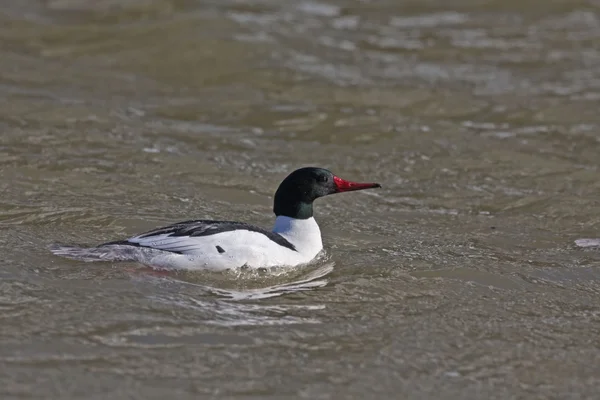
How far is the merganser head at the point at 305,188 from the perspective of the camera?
9562 millimetres

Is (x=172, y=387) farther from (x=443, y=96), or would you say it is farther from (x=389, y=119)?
(x=443, y=96)

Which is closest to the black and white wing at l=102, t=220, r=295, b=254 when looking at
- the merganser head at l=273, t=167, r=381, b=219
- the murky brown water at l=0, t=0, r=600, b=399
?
the murky brown water at l=0, t=0, r=600, b=399

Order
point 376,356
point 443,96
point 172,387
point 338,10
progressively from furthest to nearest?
point 338,10 < point 443,96 < point 376,356 < point 172,387

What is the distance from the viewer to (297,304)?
26.9 ft

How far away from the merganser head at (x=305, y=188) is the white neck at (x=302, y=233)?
0.06 meters

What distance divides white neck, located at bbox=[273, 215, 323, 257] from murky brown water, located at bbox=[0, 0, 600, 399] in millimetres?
228

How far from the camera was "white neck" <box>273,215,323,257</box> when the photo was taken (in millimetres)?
9391

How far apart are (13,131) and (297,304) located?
19.9 feet

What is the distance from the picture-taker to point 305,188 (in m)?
9.59

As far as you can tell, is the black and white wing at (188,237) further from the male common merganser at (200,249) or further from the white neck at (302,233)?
the white neck at (302,233)

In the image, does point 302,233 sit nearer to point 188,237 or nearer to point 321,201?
point 188,237

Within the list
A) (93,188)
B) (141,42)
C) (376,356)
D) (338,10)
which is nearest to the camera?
(376,356)

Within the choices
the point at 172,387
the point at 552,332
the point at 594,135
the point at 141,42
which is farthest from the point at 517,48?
the point at 172,387

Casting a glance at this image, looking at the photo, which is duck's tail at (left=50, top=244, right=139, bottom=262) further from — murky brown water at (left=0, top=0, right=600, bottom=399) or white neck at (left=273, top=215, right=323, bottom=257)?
white neck at (left=273, top=215, right=323, bottom=257)
